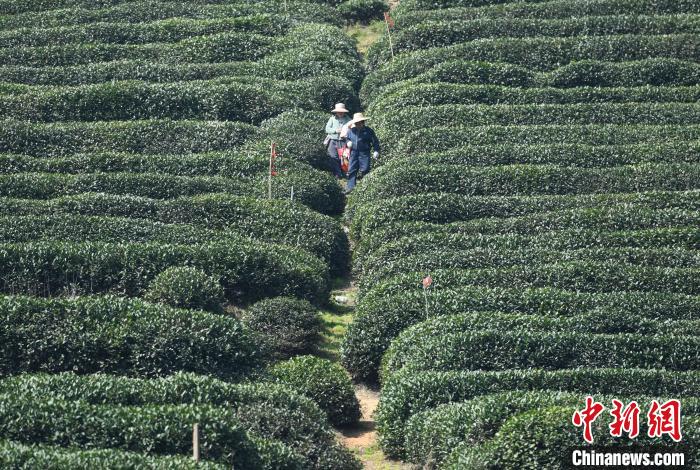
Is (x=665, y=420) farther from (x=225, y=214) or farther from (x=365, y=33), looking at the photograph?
(x=365, y=33)

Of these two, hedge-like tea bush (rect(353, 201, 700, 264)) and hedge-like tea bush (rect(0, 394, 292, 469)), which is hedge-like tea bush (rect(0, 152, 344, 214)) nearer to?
hedge-like tea bush (rect(353, 201, 700, 264))

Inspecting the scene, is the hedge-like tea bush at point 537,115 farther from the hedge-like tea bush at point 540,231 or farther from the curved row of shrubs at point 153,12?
the curved row of shrubs at point 153,12

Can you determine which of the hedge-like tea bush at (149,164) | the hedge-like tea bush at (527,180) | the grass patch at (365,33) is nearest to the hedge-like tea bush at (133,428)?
the hedge-like tea bush at (527,180)

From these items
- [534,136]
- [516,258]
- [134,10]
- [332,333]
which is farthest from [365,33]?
[332,333]

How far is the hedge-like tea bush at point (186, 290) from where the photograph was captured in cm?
2595

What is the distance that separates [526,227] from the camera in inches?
1190

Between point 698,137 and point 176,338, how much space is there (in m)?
17.3

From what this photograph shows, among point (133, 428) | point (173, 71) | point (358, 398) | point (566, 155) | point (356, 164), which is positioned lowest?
point (358, 398)

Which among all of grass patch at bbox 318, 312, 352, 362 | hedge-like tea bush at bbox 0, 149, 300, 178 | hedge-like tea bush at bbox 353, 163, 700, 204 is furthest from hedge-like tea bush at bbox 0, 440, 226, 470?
hedge-like tea bush at bbox 0, 149, 300, 178

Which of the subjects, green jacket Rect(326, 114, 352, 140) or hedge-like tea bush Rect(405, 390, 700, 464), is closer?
hedge-like tea bush Rect(405, 390, 700, 464)

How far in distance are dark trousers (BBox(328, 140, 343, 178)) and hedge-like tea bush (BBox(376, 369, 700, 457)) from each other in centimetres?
1262

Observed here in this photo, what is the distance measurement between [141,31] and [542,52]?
43.4 ft

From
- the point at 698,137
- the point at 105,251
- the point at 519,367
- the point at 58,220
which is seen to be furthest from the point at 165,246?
the point at 698,137

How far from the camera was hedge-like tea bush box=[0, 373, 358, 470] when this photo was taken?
70.2 feet
